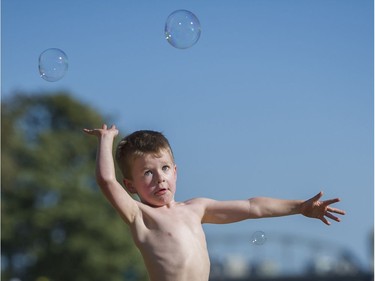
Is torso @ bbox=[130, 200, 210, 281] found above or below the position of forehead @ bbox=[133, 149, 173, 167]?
below

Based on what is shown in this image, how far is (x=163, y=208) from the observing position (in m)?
7.09

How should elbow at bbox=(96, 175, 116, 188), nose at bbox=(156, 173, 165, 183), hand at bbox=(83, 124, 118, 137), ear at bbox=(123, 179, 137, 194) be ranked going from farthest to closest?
ear at bbox=(123, 179, 137, 194)
nose at bbox=(156, 173, 165, 183)
hand at bbox=(83, 124, 118, 137)
elbow at bbox=(96, 175, 116, 188)

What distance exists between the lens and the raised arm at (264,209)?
7.24 meters

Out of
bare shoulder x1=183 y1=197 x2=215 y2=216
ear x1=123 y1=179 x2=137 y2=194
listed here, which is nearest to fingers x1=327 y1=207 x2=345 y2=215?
bare shoulder x1=183 y1=197 x2=215 y2=216

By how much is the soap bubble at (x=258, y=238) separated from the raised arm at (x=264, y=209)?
1071 mm

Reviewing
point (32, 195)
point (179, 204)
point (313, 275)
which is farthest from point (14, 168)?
point (179, 204)

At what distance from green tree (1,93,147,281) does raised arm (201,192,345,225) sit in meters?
39.1

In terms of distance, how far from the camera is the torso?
6.80 meters

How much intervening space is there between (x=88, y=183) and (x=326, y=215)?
42.6m

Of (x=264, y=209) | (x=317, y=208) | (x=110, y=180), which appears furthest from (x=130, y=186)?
(x=317, y=208)

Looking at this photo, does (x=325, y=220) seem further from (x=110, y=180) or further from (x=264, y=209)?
(x=110, y=180)

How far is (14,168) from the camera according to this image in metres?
47.0

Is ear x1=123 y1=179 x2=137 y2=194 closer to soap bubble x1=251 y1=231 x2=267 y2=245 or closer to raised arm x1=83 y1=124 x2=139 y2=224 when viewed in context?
raised arm x1=83 y1=124 x2=139 y2=224

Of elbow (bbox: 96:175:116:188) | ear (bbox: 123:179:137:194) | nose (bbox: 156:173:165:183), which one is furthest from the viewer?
ear (bbox: 123:179:137:194)
